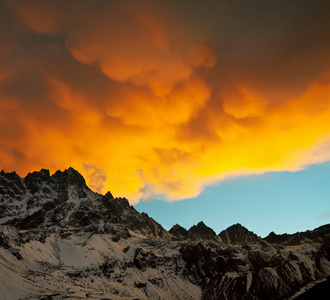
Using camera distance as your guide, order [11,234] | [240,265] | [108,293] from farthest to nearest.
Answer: [240,265] → [11,234] → [108,293]

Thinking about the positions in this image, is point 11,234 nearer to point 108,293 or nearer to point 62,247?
point 62,247

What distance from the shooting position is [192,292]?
582 ft

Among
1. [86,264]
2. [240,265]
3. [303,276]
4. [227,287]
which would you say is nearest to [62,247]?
[86,264]

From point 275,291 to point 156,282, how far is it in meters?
67.5

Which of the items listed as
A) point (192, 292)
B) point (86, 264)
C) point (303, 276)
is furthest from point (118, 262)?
point (303, 276)

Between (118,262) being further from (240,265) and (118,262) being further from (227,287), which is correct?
(240,265)

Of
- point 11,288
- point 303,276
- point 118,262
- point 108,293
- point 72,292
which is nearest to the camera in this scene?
point 11,288

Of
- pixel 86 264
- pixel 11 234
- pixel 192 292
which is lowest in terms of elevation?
pixel 192 292

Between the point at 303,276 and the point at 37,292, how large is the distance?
141 meters

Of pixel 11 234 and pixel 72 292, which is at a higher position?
pixel 11 234

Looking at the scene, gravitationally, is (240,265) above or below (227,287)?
above

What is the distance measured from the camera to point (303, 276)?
170625mm

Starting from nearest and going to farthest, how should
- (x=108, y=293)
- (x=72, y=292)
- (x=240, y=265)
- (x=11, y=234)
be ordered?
(x=72, y=292) < (x=108, y=293) < (x=11, y=234) < (x=240, y=265)

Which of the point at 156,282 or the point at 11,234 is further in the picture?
the point at 156,282
